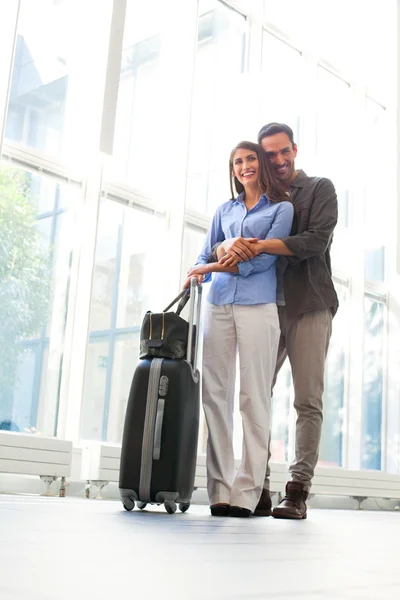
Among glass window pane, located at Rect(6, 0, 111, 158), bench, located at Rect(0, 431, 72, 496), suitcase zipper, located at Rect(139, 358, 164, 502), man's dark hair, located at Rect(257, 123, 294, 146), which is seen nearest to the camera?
suitcase zipper, located at Rect(139, 358, 164, 502)

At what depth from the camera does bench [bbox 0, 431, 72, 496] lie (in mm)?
3582

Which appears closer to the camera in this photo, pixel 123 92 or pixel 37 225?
pixel 37 225

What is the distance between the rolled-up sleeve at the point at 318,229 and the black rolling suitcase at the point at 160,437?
0.61m

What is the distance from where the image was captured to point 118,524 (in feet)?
5.50

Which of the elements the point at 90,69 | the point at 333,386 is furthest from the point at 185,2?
the point at 333,386

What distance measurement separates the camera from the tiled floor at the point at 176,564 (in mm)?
725

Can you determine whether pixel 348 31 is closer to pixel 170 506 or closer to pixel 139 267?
pixel 139 267

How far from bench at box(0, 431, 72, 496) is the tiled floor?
1.96m

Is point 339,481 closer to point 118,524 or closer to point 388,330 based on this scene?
point 388,330

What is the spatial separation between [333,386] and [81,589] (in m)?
6.28

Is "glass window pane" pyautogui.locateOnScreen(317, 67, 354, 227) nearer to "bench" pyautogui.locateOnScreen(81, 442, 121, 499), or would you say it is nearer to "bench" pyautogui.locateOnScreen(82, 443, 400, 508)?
"bench" pyautogui.locateOnScreen(82, 443, 400, 508)

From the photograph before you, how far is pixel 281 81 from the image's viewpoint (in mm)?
6625

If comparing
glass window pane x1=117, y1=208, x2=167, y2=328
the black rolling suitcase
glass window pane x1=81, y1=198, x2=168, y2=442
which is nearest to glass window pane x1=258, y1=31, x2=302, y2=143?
glass window pane x1=117, y1=208, x2=167, y2=328

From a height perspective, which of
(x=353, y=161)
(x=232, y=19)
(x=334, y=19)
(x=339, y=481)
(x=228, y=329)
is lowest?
(x=339, y=481)
